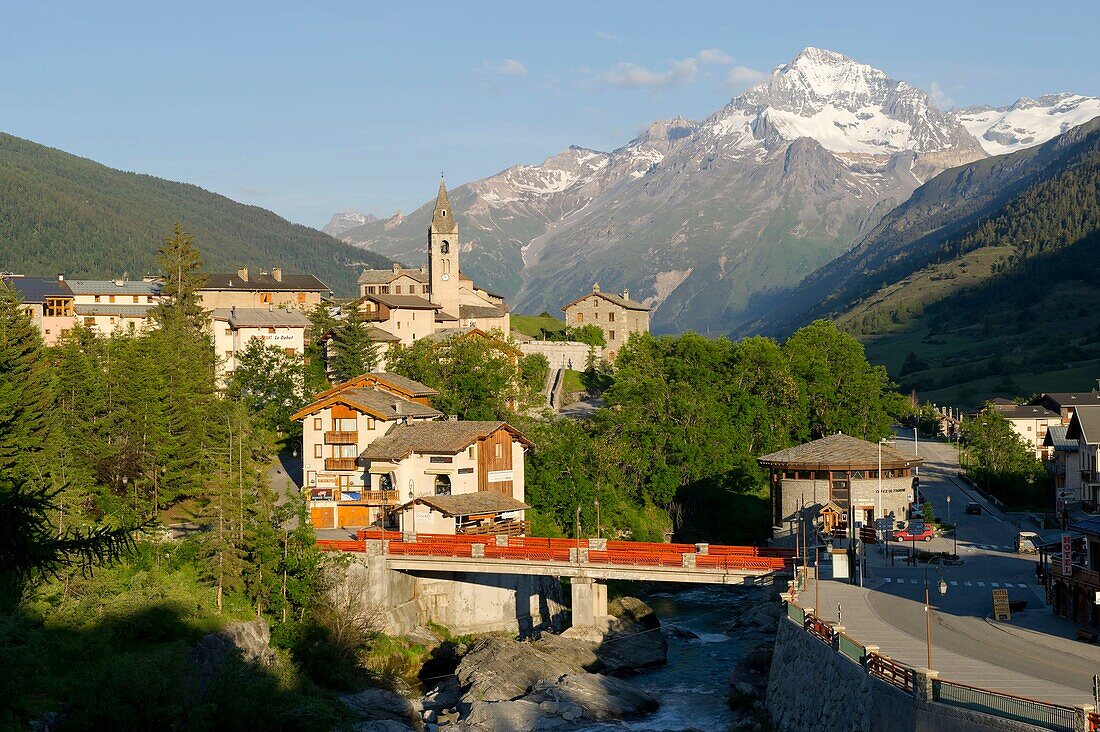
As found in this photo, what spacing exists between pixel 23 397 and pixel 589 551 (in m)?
30.9

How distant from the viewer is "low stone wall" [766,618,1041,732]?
32.5 meters

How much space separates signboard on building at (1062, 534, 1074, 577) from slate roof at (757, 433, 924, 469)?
33576 mm

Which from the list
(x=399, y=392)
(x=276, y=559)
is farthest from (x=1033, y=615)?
(x=399, y=392)

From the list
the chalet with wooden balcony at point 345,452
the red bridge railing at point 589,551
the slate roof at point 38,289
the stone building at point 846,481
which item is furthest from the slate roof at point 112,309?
the stone building at point 846,481

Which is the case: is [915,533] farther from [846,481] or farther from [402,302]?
[402,302]

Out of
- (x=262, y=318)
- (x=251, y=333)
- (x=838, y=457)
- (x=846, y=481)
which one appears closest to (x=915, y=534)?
(x=846, y=481)

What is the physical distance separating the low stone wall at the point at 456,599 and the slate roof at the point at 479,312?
76831 millimetres

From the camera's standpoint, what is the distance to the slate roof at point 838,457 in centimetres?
7994

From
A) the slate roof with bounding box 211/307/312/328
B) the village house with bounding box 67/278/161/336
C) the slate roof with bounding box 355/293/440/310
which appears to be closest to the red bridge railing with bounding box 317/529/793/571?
the slate roof with bounding box 211/307/312/328

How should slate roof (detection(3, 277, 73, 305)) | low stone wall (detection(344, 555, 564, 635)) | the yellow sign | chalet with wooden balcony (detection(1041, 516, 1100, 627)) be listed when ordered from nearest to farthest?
chalet with wooden balcony (detection(1041, 516, 1100, 627)), the yellow sign, low stone wall (detection(344, 555, 564, 635)), slate roof (detection(3, 277, 73, 305))

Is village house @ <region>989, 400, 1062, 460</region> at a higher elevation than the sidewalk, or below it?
higher

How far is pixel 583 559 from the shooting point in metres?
64.7

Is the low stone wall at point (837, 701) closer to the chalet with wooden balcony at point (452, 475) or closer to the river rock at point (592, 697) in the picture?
the river rock at point (592, 697)

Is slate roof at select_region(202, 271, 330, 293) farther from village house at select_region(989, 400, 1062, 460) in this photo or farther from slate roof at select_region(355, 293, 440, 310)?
village house at select_region(989, 400, 1062, 460)
